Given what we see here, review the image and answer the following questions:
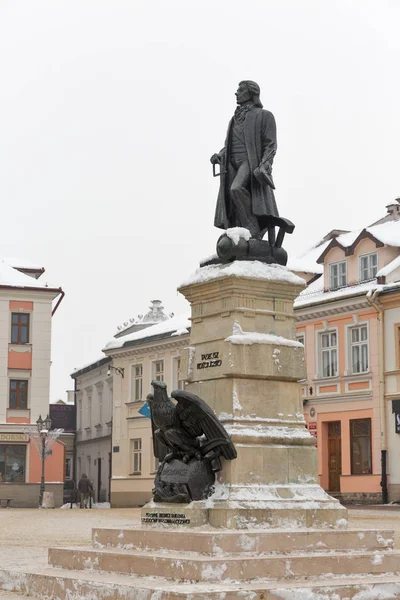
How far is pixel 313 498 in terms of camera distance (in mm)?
11180

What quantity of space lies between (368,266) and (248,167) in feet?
81.1

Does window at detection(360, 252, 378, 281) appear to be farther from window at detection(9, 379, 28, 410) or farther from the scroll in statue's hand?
the scroll in statue's hand

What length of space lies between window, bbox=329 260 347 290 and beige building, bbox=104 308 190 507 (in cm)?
736

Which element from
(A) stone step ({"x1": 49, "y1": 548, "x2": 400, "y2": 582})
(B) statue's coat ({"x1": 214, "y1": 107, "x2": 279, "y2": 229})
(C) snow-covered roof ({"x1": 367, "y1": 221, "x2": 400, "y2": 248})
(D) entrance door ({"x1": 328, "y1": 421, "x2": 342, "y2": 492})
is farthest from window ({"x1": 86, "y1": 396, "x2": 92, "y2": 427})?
(A) stone step ({"x1": 49, "y1": 548, "x2": 400, "y2": 582})

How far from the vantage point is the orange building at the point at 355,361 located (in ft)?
112

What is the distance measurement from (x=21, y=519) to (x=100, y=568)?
64.5 ft

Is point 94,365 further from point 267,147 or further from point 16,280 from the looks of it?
point 267,147

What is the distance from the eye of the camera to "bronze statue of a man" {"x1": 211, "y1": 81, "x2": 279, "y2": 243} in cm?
1208

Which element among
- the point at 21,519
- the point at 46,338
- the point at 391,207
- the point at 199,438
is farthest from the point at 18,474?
the point at 199,438

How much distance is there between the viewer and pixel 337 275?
1483 inches

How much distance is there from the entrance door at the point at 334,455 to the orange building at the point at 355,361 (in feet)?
0.11

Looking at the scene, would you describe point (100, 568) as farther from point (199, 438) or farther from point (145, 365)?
point (145, 365)

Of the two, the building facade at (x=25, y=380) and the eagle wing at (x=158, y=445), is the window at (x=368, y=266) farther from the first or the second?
the eagle wing at (x=158, y=445)

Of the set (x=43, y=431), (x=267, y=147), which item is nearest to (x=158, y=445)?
(x=267, y=147)
